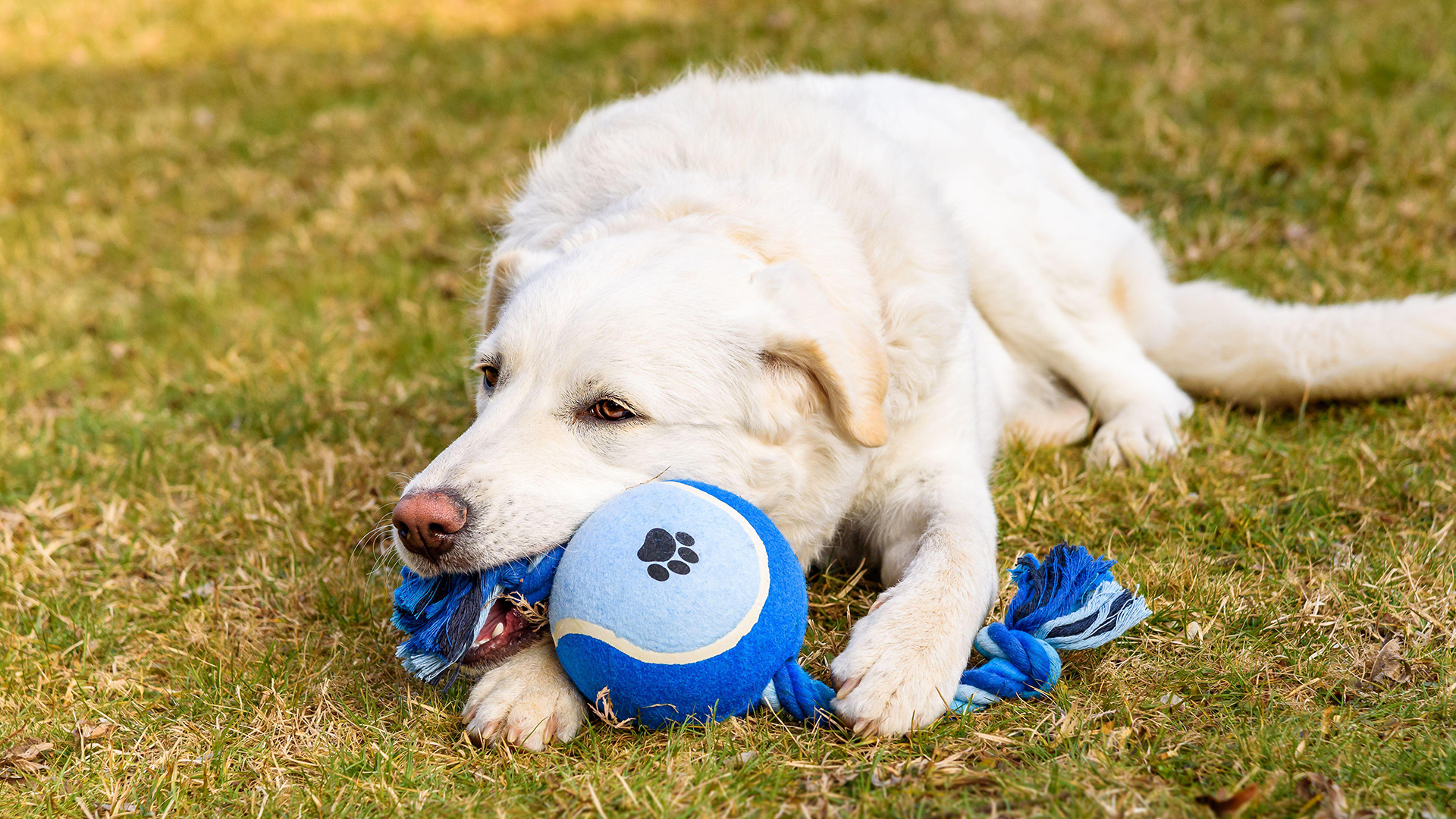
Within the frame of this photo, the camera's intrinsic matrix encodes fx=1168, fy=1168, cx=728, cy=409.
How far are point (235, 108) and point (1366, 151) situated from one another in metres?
7.56

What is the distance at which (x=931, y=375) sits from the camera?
310cm

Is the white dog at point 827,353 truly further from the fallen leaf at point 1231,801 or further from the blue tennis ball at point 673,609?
the fallen leaf at point 1231,801

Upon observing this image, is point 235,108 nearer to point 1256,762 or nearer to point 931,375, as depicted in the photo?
point 931,375

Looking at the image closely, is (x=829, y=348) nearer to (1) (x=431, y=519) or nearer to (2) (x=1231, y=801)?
(1) (x=431, y=519)

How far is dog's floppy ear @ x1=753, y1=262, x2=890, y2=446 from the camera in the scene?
2668 millimetres

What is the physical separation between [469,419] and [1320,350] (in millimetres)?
3039

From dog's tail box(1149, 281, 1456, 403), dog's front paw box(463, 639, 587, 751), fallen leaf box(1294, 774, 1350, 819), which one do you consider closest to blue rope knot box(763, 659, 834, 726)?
dog's front paw box(463, 639, 587, 751)

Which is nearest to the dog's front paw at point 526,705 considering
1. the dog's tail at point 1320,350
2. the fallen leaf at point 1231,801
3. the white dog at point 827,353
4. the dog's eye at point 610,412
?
the white dog at point 827,353

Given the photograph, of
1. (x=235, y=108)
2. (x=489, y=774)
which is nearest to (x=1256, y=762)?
(x=489, y=774)

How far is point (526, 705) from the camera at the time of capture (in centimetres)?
243

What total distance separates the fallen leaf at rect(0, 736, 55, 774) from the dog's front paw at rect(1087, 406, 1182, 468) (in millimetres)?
3026

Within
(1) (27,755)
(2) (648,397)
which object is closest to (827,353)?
(2) (648,397)

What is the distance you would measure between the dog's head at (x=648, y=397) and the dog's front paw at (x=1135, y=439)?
4.38ft

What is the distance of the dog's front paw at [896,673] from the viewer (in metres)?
2.34
